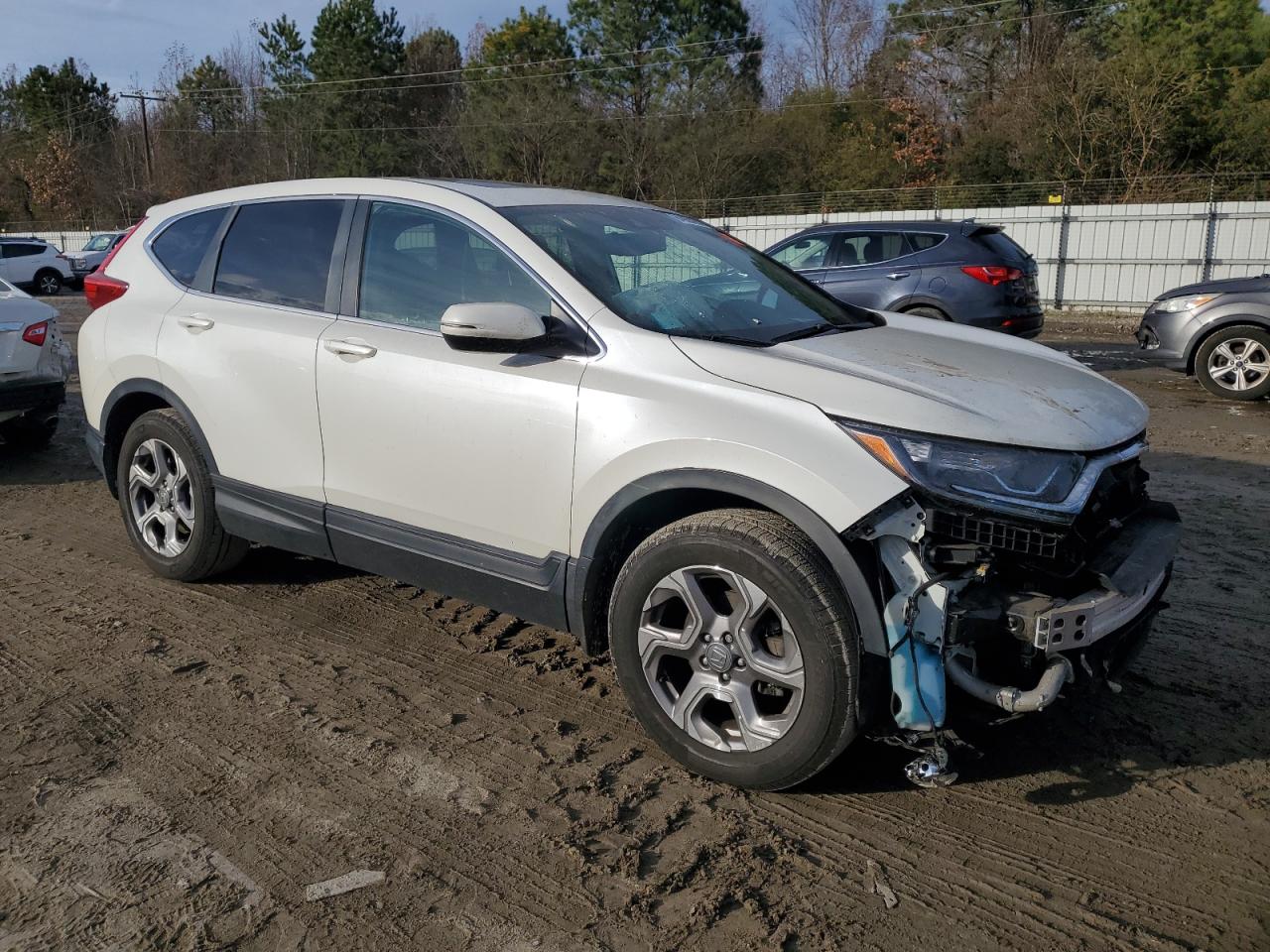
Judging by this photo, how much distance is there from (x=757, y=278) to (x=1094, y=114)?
86.9ft

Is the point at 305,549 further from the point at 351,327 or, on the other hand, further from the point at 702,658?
the point at 702,658

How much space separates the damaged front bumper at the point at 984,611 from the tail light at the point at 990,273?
8.18 meters

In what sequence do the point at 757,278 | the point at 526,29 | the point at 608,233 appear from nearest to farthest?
the point at 608,233, the point at 757,278, the point at 526,29

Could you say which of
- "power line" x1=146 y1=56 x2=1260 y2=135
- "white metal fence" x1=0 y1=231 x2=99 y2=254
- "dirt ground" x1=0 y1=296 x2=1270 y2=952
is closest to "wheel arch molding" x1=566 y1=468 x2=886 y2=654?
"dirt ground" x1=0 y1=296 x2=1270 y2=952

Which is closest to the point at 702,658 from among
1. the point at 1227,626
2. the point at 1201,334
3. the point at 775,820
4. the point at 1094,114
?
the point at 775,820

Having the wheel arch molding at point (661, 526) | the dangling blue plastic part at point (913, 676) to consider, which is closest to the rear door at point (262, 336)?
the wheel arch molding at point (661, 526)

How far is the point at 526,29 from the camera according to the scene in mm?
47375

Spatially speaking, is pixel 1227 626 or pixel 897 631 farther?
pixel 1227 626

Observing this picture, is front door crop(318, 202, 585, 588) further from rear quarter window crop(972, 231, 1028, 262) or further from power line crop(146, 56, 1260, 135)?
power line crop(146, 56, 1260, 135)

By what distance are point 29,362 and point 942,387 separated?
683cm

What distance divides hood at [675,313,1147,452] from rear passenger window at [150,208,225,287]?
8.70 ft

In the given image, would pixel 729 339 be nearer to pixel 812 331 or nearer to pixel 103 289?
pixel 812 331

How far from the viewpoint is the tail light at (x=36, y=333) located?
7547 mm

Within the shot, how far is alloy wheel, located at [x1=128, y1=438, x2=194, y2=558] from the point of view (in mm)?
4898
